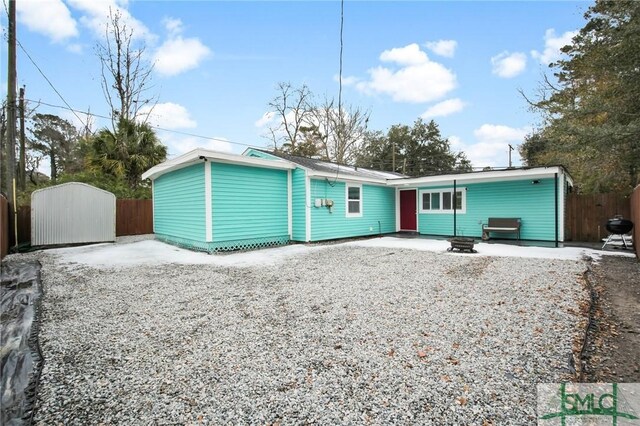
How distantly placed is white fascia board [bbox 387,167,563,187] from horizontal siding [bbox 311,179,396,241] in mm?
888

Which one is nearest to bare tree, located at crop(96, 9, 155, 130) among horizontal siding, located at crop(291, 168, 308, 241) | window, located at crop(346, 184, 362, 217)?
horizontal siding, located at crop(291, 168, 308, 241)

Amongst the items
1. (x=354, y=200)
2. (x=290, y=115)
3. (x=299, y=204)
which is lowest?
(x=299, y=204)

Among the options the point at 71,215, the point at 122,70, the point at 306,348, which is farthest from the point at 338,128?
the point at 306,348

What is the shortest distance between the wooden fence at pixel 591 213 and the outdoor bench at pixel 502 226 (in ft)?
5.84

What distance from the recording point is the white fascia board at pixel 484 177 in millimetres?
9188

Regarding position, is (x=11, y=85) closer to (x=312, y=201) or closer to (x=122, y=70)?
(x=122, y=70)

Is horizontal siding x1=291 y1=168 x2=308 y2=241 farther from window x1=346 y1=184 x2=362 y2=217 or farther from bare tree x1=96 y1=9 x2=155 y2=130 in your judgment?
bare tree x1=96 y1=9 x2=155 y2=130

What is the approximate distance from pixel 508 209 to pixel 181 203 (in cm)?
1060

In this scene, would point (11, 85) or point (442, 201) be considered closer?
point (11, 85)

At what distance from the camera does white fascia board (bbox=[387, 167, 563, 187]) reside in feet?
30.1

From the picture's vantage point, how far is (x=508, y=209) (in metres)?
10.6

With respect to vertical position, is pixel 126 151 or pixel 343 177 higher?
pixel 126 151

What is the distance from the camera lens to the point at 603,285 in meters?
4.84

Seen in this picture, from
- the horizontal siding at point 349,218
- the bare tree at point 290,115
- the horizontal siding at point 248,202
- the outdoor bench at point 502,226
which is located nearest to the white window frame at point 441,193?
the outdoor bench at point 502,226
